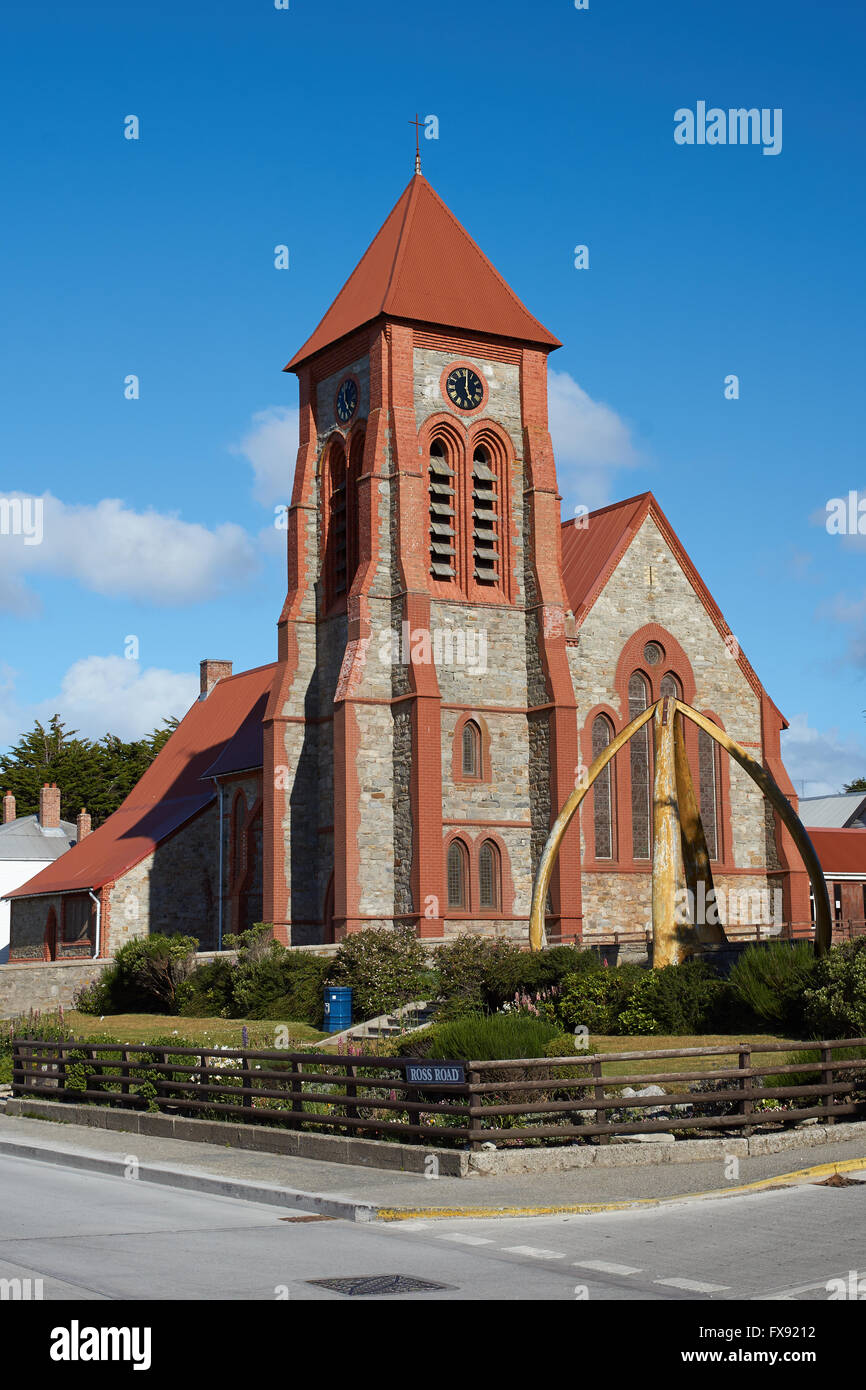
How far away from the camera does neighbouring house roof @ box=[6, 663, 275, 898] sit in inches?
2082

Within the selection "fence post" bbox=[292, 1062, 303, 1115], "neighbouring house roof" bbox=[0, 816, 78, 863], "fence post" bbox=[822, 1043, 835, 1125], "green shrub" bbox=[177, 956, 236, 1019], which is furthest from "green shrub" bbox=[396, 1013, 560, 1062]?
"neighbouring house roof" bbox=[0, 816, 78, 863]

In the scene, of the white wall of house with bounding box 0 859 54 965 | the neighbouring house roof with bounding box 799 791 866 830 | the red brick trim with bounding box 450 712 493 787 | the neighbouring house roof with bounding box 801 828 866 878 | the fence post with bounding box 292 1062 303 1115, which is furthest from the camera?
the white wall of house with bounding box 0 859 54 965

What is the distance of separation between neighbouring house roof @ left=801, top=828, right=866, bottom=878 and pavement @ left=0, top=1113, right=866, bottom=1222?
108 ft

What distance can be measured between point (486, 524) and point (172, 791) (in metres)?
19.6

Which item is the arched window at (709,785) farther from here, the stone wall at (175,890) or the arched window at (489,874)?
the stone wall at (175,890)

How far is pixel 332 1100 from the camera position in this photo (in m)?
17.9

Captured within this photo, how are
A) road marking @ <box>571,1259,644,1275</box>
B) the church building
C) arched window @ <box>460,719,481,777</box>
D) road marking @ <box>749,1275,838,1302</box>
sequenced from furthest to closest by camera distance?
arched window @ <box>460,719,481,777</box>, the church building, road marking @ <box>571,1259,644,1275</box>, road marking @ <box>749,1275,838,1302</box>

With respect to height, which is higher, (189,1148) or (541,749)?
(541,749)

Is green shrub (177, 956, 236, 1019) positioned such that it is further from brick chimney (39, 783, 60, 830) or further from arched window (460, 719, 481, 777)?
brick chimney (39, 783, 60, 830)

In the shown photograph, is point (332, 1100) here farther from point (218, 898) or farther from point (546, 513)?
point (218, 898)

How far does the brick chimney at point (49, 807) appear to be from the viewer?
82.4 meters
